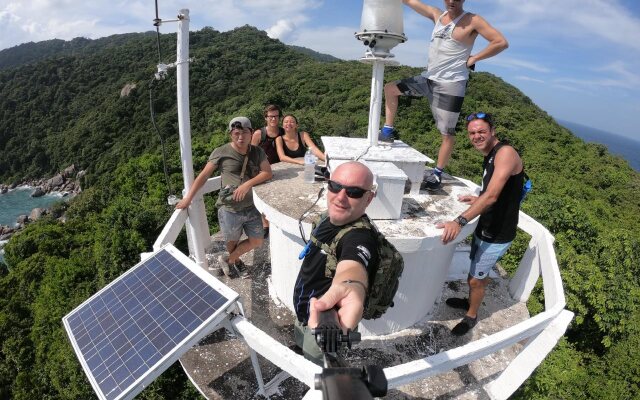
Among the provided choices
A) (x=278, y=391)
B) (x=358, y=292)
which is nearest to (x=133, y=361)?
(x=278, y=391)

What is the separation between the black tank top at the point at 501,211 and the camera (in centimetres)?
427

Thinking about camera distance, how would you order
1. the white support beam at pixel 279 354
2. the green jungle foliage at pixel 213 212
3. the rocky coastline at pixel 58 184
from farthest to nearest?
the rocky coastline at pixel 58 184 < the green jungle foliage at pixel 213 212 < the white support beam at pixel 279 354

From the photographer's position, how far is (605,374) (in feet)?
31.8

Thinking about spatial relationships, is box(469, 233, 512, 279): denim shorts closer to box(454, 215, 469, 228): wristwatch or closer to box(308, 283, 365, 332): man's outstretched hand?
box(454, 215, 469, 228): wristwatch

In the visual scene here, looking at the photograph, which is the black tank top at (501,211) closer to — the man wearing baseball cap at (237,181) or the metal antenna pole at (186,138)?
the man wearing baseball cap at (237,181)

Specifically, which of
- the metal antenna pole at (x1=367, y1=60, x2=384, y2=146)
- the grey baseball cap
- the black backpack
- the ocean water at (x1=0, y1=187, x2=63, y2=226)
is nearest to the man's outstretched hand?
the black backpack

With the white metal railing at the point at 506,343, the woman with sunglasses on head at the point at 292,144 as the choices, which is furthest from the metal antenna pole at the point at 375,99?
the white metal railing at the point at 506,343

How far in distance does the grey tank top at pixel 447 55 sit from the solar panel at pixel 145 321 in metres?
4.24

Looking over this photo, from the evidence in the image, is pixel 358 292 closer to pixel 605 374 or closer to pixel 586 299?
pixel 605 374

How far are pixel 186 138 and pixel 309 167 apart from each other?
182cm

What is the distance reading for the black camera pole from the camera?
4.48 ft

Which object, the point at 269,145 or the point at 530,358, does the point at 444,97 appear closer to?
the point at 269,145

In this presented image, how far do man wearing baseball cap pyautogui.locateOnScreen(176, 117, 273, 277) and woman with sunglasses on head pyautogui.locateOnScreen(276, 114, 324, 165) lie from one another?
49.0 inches

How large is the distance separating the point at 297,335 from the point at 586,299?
12.1 meters
